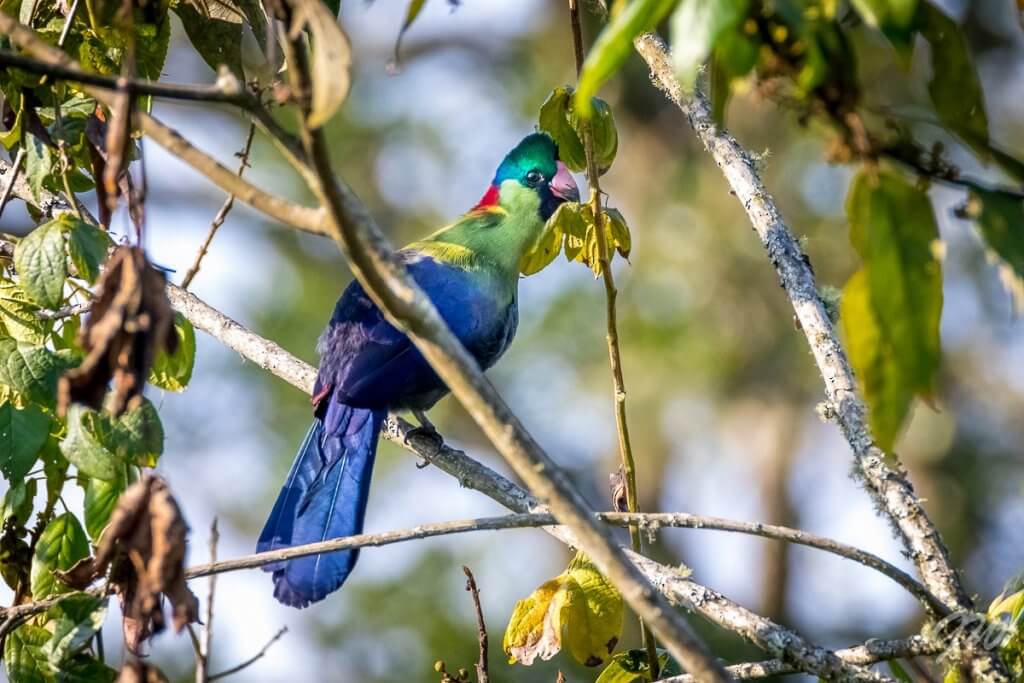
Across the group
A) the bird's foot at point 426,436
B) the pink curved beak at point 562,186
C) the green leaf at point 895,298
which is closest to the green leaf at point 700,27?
the green leaf at point 895,298

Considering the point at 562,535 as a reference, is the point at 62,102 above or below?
above

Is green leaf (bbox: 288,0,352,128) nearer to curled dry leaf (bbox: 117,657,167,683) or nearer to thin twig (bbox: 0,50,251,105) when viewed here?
thin twig (bbox: 0,50,251,105)

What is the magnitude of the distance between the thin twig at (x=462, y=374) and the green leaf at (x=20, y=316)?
76 centimetres

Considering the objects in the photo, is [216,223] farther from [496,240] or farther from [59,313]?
[496,240]

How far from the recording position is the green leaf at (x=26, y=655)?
1676 mm

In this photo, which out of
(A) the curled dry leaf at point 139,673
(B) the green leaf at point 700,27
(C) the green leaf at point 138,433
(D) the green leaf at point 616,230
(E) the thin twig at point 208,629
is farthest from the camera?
(D) the green leaf at point 616,230

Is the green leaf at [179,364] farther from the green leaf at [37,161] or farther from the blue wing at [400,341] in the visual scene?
the blue wing at [400,341]

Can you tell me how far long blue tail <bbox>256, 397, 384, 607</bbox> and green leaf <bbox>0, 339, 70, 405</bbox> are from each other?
1.42 ft

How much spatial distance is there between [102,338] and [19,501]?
0.76 m

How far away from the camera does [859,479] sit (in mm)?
1867

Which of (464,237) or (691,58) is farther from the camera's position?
(464,237)

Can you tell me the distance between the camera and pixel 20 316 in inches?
69.2

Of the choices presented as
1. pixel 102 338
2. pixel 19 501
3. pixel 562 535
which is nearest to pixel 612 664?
pixel 562 535

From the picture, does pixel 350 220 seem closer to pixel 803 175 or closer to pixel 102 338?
pixel 102 338
